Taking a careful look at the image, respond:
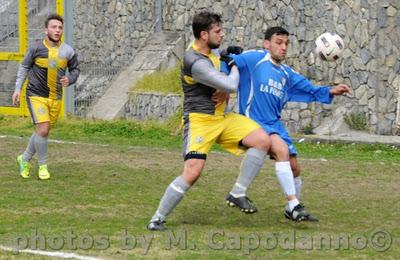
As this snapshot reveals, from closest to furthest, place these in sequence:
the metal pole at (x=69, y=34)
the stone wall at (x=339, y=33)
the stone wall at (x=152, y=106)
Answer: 1. the stone wall at (x=339, y=33)
2. the stone wall at (x=152, y=106)
3. the metal pole at (x=69, y=34)

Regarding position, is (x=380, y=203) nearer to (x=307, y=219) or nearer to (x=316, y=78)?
(x=307, y=219)

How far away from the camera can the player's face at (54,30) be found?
11.6 m

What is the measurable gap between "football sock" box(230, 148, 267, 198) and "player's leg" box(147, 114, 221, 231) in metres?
0.43

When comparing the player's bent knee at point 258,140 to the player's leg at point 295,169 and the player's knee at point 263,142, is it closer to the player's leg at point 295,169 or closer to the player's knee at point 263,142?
the player's knee at point 263,142

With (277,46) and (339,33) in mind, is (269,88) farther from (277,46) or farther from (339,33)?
(339,33)

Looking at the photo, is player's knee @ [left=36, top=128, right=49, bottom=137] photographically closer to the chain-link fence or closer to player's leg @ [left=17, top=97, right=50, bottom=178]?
player's leg @ [left=17, top=97, right=50, bottom=178]

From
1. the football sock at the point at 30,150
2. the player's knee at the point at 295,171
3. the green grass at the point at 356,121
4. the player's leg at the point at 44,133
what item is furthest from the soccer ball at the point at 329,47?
the green grass at the point at 356,121

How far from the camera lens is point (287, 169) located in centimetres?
900

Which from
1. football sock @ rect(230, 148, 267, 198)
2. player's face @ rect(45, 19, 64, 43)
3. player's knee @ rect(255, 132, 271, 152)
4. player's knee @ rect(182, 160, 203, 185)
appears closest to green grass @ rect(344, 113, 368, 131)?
player's face @ rect(45, 19, 64, 43)

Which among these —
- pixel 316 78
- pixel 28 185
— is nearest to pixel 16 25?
pixel 316 78

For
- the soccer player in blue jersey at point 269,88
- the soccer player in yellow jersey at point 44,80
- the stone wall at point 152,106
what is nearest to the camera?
the soccer player in blue jersey at point 269,88

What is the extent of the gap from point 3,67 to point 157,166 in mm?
8632

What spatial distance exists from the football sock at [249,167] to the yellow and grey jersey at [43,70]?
328 centimetres

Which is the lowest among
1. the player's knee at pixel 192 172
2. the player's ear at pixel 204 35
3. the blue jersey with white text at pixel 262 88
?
the player's knee at pixel 192 172
